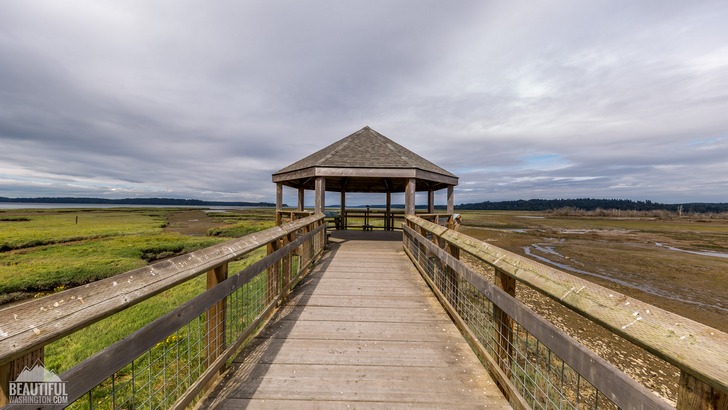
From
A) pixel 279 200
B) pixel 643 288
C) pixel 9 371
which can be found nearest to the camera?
pixel 9 371

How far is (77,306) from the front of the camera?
1257 mm

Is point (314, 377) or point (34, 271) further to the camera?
point (34, 271)

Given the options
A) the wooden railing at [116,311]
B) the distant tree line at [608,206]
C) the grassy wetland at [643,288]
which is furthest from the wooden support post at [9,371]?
the distant tree line at [608,206]

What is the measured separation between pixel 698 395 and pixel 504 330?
5.13ft

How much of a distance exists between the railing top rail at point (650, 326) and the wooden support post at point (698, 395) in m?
0.08

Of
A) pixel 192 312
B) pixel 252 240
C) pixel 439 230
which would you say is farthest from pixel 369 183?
pixel 192 312

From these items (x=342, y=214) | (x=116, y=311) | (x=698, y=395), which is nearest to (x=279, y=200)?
(x=342, y=214)

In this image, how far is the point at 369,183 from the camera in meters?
14.5

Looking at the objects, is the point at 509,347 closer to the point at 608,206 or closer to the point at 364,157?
the point at 364,157

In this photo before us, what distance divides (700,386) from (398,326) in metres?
2.87

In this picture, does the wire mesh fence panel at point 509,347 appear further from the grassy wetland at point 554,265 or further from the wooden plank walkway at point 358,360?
the grassy wetland at point 554,265

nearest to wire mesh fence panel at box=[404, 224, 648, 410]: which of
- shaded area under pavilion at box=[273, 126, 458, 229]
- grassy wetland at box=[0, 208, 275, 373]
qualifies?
shaded area under pavilion at box=[273, 126, 458, 229]

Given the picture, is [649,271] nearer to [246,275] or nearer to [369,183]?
[369,183]

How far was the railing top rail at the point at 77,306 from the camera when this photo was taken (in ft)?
3.34
